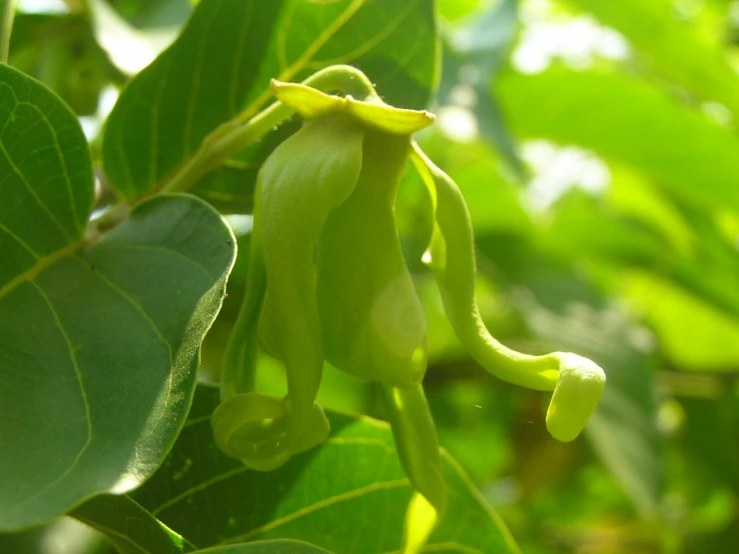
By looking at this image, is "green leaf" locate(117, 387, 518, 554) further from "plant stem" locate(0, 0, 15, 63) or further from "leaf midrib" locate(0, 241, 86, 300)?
"plant stem" locate(0, 0, 15, 63)

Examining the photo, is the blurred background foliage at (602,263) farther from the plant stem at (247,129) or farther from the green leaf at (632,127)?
the plant stem at (247,129)

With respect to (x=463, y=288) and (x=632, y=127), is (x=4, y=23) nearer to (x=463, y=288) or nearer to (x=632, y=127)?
(x=463, y=288)

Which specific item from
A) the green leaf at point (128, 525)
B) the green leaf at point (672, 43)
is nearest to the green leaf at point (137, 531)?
the green leaf at point (128, 525)

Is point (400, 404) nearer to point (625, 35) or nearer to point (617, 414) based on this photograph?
point (617, 414)

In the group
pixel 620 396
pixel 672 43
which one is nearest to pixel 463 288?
pixel 620 396

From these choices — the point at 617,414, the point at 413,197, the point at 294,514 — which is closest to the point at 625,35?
the point at 413,197

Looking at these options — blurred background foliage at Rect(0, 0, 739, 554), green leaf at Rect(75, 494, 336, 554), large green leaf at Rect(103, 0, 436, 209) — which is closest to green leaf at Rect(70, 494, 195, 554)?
green leaf at Rect(75, 494, 336, 554)

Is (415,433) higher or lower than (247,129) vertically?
lower
